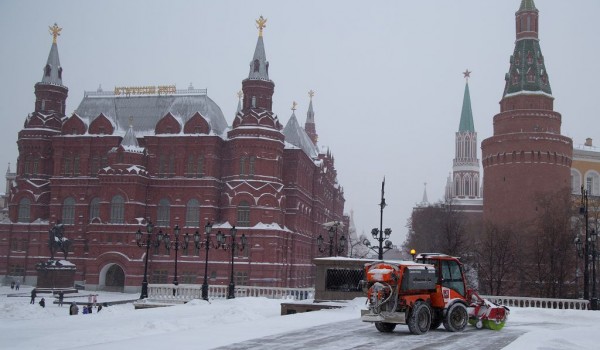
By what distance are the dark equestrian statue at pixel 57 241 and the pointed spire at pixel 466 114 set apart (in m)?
103

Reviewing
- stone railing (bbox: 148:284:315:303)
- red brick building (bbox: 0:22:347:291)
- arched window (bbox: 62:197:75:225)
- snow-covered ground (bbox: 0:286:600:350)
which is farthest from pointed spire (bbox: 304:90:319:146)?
snow-covered ground (bbox: 0:286:600:350)

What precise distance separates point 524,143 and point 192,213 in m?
36.1

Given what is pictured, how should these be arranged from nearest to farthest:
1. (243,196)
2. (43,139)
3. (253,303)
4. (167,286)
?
(253,303)
(167,286)
(243,196)
(43,139)

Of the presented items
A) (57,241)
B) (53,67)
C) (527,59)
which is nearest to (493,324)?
(57,241)

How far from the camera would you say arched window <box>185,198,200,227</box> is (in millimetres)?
64562

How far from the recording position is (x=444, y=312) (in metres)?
18.9

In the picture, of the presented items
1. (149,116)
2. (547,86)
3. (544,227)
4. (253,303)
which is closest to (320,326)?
(253,303)

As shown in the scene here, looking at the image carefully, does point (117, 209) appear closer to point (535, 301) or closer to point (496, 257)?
point (496, 257)

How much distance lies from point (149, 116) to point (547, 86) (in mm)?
43653

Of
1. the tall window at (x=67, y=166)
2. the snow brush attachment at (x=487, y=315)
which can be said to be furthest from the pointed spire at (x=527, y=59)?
the snow brush attachment at (x=487, y=315)

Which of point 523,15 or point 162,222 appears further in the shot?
point 523,15

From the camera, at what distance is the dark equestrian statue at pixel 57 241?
60469 millimetres

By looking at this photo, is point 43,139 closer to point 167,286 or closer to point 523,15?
point 167,286

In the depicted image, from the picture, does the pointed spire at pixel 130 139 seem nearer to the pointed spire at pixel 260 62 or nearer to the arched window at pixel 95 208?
the arched window at pixel 95 208
